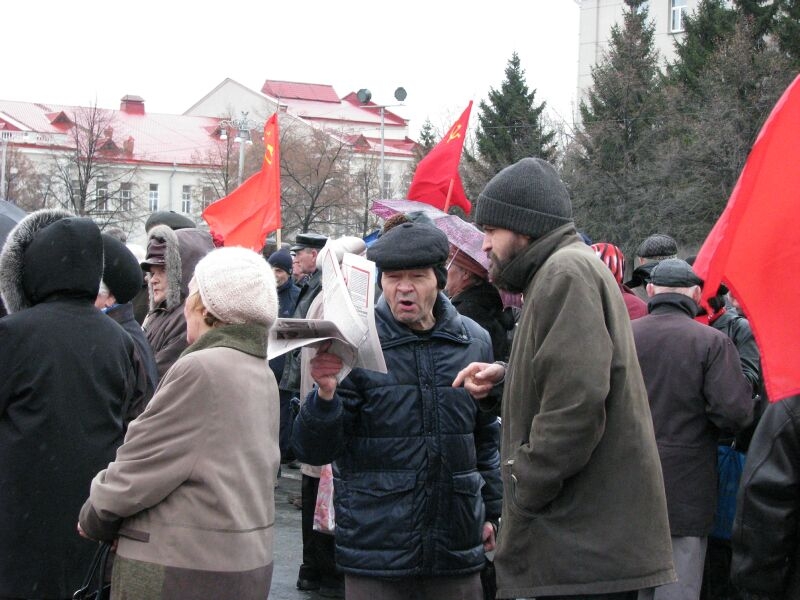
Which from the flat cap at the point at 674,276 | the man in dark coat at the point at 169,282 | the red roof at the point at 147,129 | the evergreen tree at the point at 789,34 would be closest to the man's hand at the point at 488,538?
the flat cap at the point at 674,276

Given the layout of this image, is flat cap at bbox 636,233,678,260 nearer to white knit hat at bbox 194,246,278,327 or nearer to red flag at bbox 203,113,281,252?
white knit hat at bbox 194,246,278,327

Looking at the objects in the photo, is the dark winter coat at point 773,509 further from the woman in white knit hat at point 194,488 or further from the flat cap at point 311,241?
the flat cap at point 311,241

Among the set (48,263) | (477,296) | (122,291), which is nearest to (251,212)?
(122,291)

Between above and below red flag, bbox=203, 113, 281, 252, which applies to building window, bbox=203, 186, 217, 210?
below

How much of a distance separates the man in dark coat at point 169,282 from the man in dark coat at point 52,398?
185 cm

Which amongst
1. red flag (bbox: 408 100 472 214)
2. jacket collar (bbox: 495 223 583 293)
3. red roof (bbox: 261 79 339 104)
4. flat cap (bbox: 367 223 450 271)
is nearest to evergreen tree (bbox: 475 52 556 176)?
red flag (bbox: 408 100 472 214)

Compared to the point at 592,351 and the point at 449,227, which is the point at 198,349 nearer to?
the point at 592,351

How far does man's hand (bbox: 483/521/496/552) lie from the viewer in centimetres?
419

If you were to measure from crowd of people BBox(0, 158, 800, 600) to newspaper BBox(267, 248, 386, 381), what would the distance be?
0.29 ft

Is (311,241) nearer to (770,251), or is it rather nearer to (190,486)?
(190,486)

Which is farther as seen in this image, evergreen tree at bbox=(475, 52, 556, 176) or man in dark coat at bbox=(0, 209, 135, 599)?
evergreen tree at bbox=(475, 52, 556, 176)

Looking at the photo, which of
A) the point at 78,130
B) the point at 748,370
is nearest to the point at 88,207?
the point at 78,130

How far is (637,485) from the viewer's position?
313cm

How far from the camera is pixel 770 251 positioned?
2977mm
